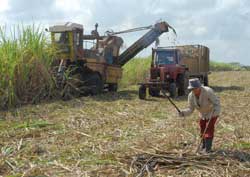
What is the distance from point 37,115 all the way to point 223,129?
4283mm

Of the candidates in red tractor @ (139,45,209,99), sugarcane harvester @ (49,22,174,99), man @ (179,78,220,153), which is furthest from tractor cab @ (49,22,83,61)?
man @ (179,78,220,153)

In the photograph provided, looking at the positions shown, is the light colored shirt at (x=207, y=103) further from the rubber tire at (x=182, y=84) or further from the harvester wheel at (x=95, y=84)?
the rubber tire at (x=182, y=84)

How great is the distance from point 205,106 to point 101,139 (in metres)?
1.83

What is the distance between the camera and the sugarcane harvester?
15840mm

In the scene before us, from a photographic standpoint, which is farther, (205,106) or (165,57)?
(165,57)

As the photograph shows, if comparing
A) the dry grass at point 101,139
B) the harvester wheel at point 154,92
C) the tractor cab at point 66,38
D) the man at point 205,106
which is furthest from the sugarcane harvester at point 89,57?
the man at point 205,106

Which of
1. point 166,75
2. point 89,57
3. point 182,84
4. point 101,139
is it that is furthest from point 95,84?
point 101,139

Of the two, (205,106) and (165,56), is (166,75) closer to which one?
(165,56)

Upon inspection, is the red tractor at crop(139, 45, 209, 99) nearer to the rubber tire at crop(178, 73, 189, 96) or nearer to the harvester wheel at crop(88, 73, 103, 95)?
the rubber tire at crop(178, 73, 189, 96)

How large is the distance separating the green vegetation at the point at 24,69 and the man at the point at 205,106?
6.67m

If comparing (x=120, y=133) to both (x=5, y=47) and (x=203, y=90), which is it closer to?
(x=203, y=90)

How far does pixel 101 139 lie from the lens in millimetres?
7824

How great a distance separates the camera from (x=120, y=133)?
8414 mm

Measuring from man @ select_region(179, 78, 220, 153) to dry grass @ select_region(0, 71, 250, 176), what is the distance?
0.29 metres
